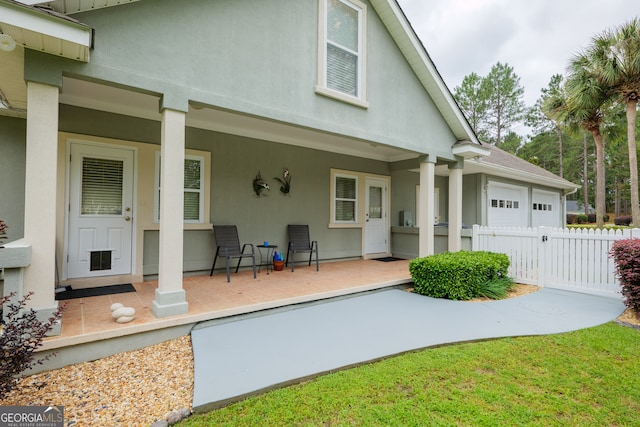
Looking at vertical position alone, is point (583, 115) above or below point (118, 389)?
above

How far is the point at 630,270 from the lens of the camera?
432 cm

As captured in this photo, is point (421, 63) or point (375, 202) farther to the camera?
point (375, 202)

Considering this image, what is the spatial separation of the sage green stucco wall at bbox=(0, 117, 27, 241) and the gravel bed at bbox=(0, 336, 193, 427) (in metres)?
3.13

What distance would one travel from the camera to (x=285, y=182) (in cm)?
713

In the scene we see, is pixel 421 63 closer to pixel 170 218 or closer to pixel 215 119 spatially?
pixel 215 119

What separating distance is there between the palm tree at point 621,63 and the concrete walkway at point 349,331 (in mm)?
11248

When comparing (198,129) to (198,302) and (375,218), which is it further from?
(375,218)

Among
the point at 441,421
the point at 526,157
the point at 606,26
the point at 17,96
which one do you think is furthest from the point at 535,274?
the point at 526,157

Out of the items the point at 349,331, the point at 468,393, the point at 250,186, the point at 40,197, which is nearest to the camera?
the point at 468,393

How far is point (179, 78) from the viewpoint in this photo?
3697 millimetres

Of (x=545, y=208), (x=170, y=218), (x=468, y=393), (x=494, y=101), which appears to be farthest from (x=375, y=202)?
(x=494, y=101)

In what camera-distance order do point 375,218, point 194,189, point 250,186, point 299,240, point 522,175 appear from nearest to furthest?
point 194,189 → point 250,186 → point 299,240 → point 375,218 → point 522,175

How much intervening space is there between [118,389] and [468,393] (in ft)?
9.54

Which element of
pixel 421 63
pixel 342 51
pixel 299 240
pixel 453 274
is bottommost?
pixel 453 274
